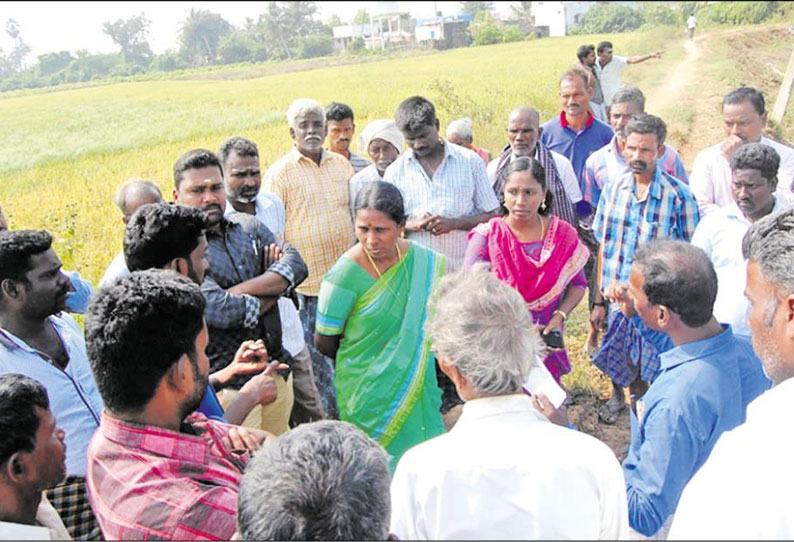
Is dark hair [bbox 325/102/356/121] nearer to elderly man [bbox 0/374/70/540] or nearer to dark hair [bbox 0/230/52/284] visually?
dark hair [bbox 0/230/52/284]

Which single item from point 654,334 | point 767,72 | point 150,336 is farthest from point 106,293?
point 767,72

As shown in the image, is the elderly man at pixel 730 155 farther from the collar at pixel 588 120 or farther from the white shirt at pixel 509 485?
the white shirt at pixel 509 485

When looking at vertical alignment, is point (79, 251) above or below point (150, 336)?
below

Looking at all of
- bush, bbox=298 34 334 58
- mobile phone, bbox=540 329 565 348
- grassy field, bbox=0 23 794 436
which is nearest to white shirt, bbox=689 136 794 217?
mobile phone, bbox=540 329 565 348

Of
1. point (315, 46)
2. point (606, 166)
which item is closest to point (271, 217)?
point (606, 166)

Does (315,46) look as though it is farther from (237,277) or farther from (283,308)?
(237,277)

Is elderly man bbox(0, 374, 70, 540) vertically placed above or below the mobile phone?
above

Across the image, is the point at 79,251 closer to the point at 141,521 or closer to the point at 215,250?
the point at 215,250

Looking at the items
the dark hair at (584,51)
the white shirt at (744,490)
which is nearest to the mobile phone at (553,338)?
the white shirt at (744,490)
